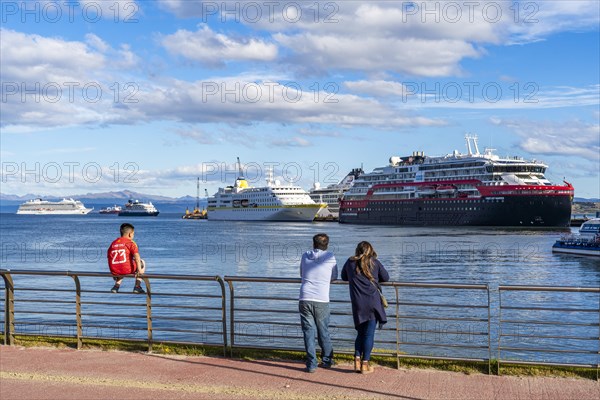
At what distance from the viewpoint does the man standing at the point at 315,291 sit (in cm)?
780

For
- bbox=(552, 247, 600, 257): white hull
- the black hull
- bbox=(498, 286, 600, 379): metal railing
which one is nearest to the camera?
bbox=(498, 286, 600, 379): metal railing

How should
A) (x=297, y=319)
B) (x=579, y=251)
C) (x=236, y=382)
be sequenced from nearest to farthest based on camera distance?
(x=236, y=382)
(x=297, y=319)
(x=579, y=251)

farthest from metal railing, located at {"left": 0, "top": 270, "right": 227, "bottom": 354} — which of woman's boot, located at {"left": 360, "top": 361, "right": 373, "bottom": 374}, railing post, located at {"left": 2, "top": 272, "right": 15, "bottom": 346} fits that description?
woman's boot, located at {"left": 360, "top": 361, "right": 373, "bottom": 374}

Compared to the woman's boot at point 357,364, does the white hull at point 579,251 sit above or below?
below

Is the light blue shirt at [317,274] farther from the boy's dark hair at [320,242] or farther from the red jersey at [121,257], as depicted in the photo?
the red jersey at [121,257]

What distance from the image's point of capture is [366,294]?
7.64 m

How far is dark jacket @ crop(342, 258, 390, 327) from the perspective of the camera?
7.63 metres

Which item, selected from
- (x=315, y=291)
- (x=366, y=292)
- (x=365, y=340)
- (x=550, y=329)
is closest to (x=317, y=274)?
(x=315, y=291)

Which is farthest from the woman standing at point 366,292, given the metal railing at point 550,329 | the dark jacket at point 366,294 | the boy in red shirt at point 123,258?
the metal railing at point 550,329

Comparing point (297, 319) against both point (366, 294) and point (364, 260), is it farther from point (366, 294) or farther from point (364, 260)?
point (364, 260)

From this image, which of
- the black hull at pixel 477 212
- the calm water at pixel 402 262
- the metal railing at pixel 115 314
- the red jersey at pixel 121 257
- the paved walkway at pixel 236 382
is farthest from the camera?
the black hull at pixel 477 212

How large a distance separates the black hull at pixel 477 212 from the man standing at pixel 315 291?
278 ft

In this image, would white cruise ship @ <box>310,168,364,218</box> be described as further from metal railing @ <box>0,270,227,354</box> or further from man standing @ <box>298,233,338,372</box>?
man standing @ <box>298,233,338,372</box>

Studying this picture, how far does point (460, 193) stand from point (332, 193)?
56.2 metres
